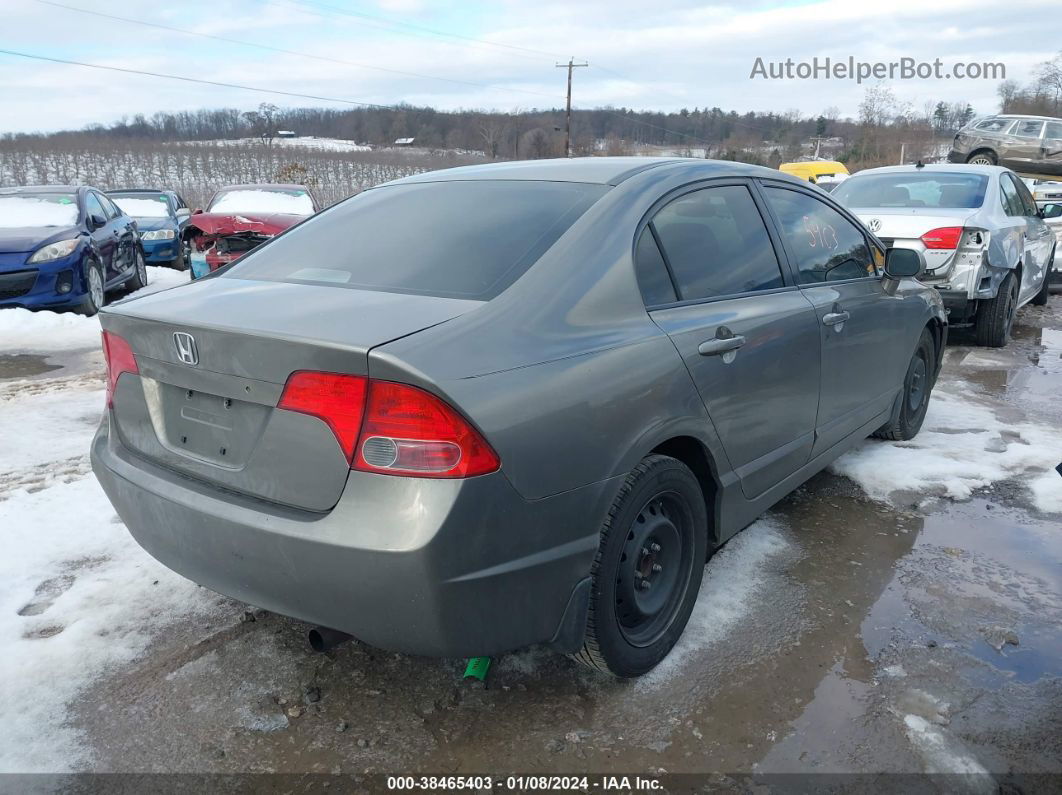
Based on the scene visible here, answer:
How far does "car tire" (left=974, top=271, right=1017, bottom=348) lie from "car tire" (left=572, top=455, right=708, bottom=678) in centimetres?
608

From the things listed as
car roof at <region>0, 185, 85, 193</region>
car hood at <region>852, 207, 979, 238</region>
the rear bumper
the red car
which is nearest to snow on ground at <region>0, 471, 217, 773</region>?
the rear bumper

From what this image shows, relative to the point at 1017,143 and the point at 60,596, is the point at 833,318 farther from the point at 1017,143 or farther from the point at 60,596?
the point at 1017,143

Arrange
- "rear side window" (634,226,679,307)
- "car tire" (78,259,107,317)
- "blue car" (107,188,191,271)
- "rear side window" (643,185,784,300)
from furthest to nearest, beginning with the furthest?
"blue car" (107,188,191,271) < "car tire" (78,259,107,317) < "rear side window" (643,185,784,300) < "rear side window" (634,226,679,307)

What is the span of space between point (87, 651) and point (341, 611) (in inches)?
48.5

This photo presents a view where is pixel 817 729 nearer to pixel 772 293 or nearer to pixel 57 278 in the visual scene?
pixel 772 293

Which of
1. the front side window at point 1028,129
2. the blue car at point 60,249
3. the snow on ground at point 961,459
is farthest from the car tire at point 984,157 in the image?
the blue car at point 60,249

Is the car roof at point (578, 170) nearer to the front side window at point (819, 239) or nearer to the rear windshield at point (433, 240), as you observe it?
the rear windshield at point (433, 240)

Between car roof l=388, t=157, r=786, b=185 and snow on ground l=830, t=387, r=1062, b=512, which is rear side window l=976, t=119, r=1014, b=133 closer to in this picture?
snow on ground l=830, t=387, r=1062, b=512

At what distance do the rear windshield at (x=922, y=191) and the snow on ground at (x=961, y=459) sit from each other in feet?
9.82

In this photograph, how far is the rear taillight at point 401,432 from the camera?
6.15ft

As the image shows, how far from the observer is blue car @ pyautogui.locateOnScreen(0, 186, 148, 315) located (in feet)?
27.0

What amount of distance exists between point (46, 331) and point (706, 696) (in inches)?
314

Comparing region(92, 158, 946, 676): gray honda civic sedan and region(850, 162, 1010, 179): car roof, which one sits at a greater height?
region(850, 162, 1010, 179): car roof

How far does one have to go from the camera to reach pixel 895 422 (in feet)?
15.3
